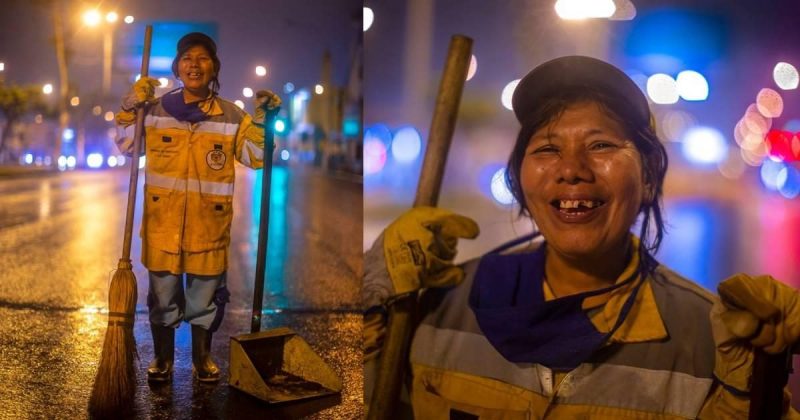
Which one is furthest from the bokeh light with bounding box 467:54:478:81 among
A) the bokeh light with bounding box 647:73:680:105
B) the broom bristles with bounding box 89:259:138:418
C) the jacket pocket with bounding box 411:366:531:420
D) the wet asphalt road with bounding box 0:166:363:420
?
the broom bristles with bounding box 89:259:138:418

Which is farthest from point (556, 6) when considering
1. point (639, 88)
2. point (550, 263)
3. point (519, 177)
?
point (550, 263)

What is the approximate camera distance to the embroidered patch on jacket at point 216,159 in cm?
392

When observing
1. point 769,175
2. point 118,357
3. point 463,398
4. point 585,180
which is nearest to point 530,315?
point 463,398

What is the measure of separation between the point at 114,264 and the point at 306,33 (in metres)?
2.39

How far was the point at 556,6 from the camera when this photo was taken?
3.01 meters

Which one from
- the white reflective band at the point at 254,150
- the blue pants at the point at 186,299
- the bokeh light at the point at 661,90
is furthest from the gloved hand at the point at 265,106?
the bokeh light at the point at 661,90

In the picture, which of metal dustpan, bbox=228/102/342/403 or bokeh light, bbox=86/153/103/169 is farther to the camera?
bokeh light, bbox=86/153/103/169

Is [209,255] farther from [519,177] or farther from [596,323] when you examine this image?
[596,323]

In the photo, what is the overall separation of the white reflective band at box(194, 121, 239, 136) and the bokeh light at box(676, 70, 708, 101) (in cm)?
220

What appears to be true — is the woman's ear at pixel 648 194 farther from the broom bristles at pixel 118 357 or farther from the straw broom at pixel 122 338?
the broom bristles at pixel 118 357

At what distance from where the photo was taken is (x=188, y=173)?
3.91 meters

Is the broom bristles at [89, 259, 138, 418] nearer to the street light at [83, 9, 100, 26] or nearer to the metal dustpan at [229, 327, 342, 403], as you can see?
the metal dustpan at [229, 327, 342, 403]

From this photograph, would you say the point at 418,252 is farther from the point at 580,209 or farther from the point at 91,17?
the point at 91,17

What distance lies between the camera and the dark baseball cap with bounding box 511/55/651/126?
2.83 metres
